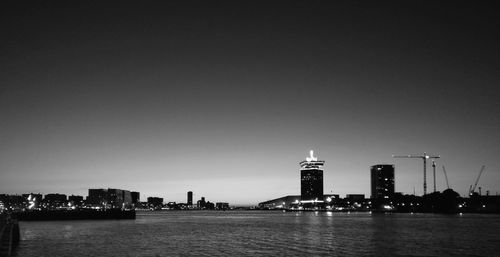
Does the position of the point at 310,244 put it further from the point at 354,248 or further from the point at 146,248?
the point at 146,248

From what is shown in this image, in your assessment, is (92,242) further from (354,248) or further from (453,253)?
(453,253)

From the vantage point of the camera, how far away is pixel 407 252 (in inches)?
2660

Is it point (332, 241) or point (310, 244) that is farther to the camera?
point (332, 241)

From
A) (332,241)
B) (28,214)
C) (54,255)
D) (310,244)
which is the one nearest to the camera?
(54,255)

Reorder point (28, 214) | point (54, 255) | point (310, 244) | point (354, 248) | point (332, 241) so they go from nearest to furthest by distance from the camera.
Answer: point (54, 255), point (354, 248), point (310, 244), point (332, 241), point (28, 214)

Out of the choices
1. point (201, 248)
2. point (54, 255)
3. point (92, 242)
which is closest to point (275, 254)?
point (201, 248)

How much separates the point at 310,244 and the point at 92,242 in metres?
33.7

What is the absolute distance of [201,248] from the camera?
2911 inches

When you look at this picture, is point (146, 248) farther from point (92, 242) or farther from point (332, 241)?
point (332, 241)

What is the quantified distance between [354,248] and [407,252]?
7.89 meters

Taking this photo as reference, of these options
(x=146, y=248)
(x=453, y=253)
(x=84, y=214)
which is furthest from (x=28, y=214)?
(x=453, y=253)

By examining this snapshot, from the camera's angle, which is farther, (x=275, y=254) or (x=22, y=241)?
(x=22, y=241)

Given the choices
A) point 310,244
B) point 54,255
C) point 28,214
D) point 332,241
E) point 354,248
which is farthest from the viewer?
point 28,214

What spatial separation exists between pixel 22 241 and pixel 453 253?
2537 inches
